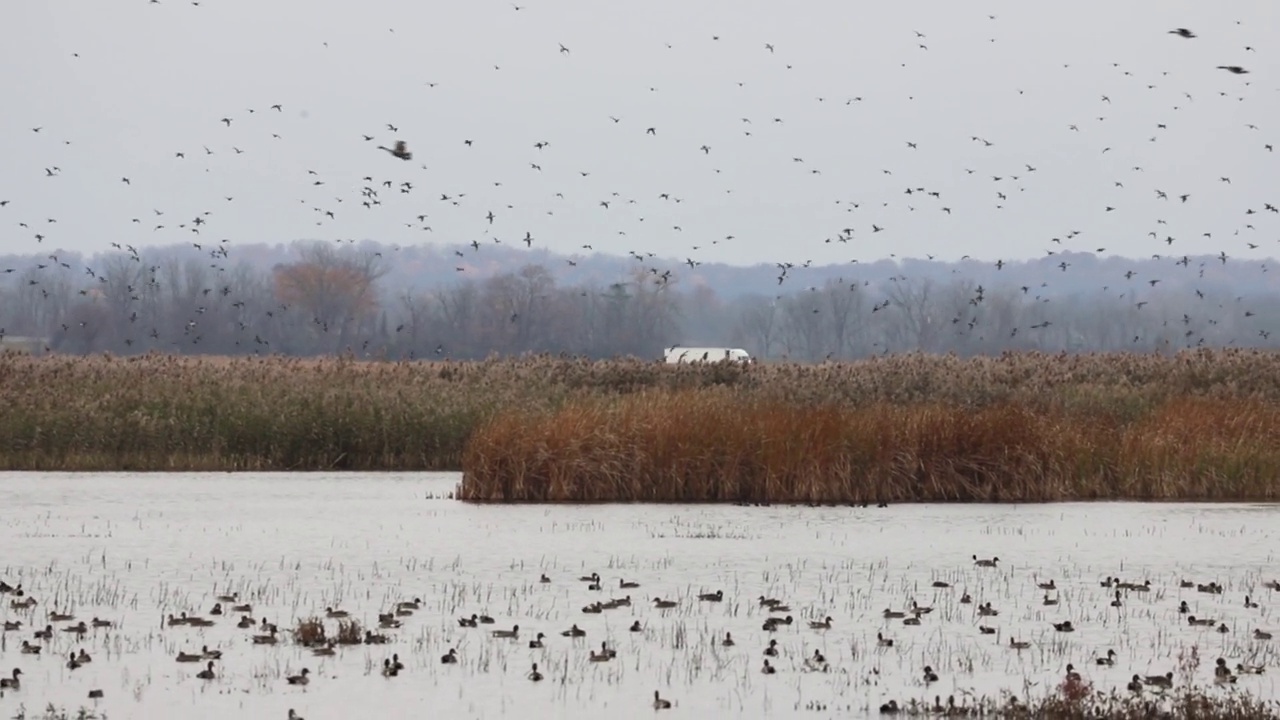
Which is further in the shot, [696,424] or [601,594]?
[696,424]

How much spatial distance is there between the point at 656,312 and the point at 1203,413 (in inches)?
4766

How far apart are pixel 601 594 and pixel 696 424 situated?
1098 centimetres

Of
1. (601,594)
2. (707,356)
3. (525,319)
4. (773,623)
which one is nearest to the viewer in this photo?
(773,623)

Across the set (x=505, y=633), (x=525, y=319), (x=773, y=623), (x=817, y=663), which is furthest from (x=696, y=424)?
(x=525, y=319)

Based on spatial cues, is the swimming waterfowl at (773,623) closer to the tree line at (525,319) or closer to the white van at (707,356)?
the white van at (707,356)

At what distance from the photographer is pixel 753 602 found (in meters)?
17.5

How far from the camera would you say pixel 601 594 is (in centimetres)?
1800

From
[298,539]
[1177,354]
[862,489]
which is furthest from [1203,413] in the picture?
[298,539]

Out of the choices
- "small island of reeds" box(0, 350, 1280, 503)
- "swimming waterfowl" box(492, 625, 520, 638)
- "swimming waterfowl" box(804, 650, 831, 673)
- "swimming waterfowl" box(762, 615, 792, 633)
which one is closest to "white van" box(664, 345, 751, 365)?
"small island of reeds" box(0, 350, 1280, 503)

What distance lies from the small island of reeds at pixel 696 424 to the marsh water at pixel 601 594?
1.03m

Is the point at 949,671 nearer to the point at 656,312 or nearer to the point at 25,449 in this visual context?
the point at 25,449

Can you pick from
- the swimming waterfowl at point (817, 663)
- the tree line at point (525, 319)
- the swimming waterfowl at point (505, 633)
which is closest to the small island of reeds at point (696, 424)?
the swimming waterfowl at point (505, 633)

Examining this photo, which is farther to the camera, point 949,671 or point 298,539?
point 298,539

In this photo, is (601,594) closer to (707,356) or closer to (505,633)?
(505,633)
